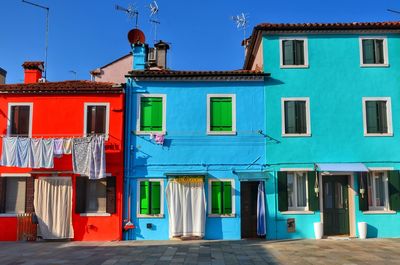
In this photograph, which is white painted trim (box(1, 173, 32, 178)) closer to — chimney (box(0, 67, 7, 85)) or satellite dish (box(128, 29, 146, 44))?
satellite dish (box(128, 29, 146, 44))

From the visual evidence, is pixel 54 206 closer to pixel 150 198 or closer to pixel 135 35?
pixel 150 198

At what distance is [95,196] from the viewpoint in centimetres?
1595

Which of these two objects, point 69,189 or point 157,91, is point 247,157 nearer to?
point 157,91

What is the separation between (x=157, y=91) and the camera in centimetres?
1633

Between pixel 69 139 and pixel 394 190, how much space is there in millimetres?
12872

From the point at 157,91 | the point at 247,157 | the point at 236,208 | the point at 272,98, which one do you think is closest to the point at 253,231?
the point at 236,208

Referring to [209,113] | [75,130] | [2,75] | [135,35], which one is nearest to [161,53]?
[135,35]

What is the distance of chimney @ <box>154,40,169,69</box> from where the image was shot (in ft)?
80.4

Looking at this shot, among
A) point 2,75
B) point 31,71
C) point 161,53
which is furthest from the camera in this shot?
point 161,53

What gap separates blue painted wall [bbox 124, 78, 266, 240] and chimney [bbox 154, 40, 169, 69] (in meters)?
8.48

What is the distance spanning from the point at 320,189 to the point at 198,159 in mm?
5013

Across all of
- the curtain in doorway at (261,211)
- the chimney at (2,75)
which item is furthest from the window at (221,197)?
the chimney at (2,75)

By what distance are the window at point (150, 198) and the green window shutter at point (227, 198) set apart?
2.55 meters

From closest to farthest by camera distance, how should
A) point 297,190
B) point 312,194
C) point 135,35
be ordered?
point 312,194 < point 297,190 < point 135,35
